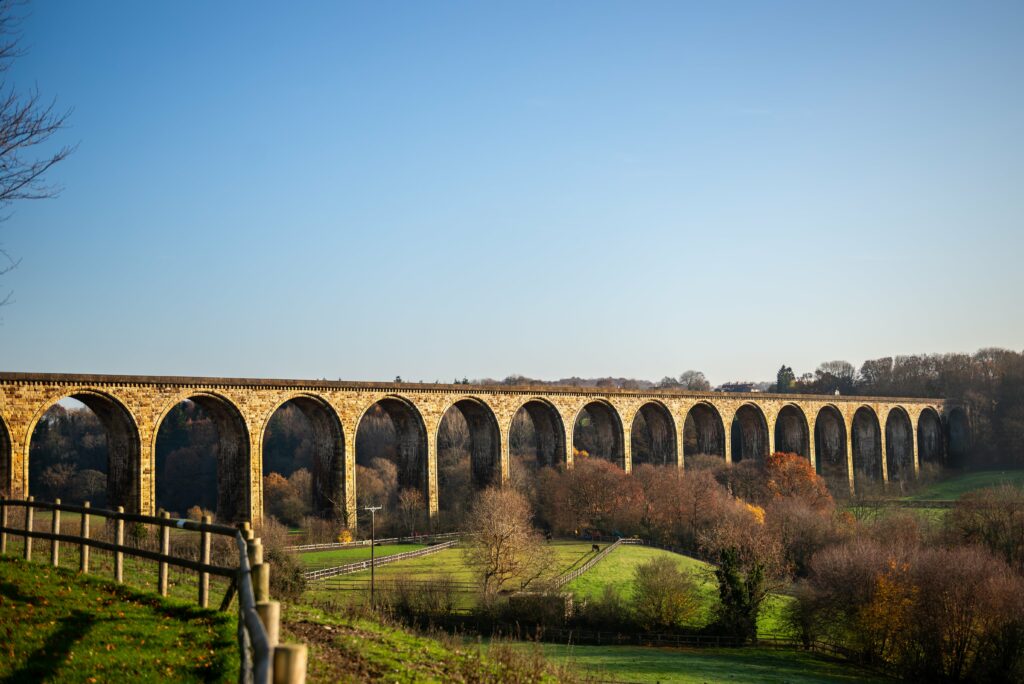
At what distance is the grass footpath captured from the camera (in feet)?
22.9

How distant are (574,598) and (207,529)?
21588 mm

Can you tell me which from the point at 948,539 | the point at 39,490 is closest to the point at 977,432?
the point at 948,539

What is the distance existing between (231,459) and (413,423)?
30.5 feet

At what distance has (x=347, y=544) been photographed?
3416 cm

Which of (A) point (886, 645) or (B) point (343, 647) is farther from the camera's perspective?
(A) point (886, 645)

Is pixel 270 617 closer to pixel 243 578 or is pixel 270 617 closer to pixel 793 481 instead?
pixel 243 578

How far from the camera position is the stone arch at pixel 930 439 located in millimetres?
74438

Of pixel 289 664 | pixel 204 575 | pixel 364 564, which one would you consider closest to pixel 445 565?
pixel 364 564

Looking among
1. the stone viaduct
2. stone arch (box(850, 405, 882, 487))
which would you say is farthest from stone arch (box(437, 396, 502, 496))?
stone arch (box(850, 405, 882, 487))

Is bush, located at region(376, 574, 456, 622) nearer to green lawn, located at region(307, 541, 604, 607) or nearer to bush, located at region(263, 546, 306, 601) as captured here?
green lawn, located at region(307, 541, 604, 607)

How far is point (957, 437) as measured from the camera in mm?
78625

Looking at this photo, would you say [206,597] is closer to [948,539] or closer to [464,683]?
[464,683]

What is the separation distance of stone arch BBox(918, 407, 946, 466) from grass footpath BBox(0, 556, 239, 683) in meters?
75.9

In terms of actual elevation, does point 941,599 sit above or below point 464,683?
below
